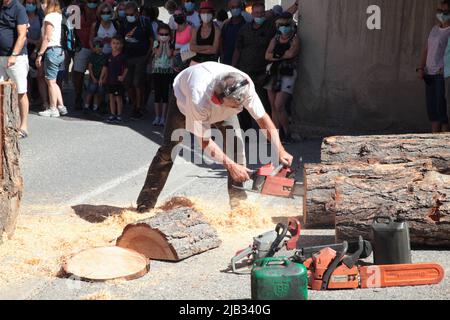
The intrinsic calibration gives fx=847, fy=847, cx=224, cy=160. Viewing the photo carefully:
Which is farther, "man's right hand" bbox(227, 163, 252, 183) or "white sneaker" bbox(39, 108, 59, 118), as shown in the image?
"white sneaker" bbox(39, 108, 59, 118)

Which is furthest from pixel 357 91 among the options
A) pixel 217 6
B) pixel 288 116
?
pixel 217 6

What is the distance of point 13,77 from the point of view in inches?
475

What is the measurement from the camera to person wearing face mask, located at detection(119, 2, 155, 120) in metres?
14.3

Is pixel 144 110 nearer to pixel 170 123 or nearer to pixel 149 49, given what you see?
pixel 149 49

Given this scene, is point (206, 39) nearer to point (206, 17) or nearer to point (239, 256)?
point (206, 17)

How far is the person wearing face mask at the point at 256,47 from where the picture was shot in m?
12.8

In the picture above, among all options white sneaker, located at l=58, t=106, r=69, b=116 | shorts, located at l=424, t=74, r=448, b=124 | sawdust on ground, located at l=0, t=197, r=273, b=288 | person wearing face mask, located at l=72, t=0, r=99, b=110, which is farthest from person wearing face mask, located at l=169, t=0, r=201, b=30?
sawdust on ground, located at l=0, t=197, r=273, b=288

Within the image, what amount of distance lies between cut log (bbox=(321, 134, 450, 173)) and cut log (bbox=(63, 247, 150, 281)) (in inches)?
97.7

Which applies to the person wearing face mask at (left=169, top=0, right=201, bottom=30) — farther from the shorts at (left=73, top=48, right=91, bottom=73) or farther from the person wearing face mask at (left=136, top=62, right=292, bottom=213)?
the person wearing face mask at (left=136, top=62, right=292, bottom=213)

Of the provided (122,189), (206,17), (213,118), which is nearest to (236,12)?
(206,17)

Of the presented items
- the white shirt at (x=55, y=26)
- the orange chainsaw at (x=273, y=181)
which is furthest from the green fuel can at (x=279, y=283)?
the white shirt at (x=55, y=26)

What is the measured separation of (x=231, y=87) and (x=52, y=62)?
7445mm

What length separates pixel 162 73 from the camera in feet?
44.9
